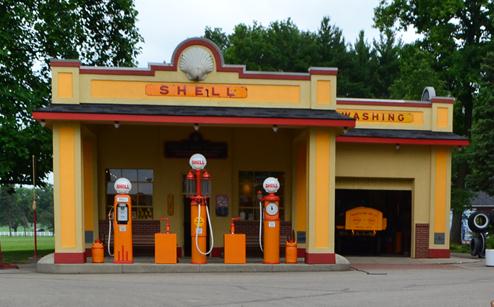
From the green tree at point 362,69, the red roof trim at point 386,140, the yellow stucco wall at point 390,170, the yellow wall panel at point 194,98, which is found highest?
the green tree at point 362,69

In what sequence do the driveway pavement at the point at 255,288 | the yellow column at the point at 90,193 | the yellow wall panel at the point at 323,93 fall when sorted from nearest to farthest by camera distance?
the driveway pavement at the point at 255,288 → the yellow wall panel at the point at 323,93 → the yellow column at the point at 90,193

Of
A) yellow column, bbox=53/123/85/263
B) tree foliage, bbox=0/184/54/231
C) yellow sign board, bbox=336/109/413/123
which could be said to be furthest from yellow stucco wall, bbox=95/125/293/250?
tree foliage, bbox=0/184/54/231

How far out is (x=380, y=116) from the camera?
1845 centimetres

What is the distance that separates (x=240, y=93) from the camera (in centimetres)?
1506

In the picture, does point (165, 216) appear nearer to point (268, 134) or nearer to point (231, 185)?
point (231, 185)

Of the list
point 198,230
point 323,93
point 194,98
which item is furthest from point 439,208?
point 194,98

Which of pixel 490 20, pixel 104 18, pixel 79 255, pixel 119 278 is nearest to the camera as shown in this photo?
pixel 119 278

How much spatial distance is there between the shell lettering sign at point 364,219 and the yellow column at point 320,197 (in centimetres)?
441

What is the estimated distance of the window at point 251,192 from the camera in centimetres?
1798

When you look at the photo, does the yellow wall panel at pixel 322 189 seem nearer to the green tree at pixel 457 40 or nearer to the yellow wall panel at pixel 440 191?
the yellow wall panel at pixel 440 191

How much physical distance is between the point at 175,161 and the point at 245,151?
211 centimetres

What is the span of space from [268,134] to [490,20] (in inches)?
621

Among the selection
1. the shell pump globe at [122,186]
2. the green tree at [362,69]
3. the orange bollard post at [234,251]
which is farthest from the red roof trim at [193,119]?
the green tree at [362,69]

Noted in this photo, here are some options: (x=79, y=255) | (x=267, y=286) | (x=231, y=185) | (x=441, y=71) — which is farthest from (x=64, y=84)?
(x=441, y=71)
